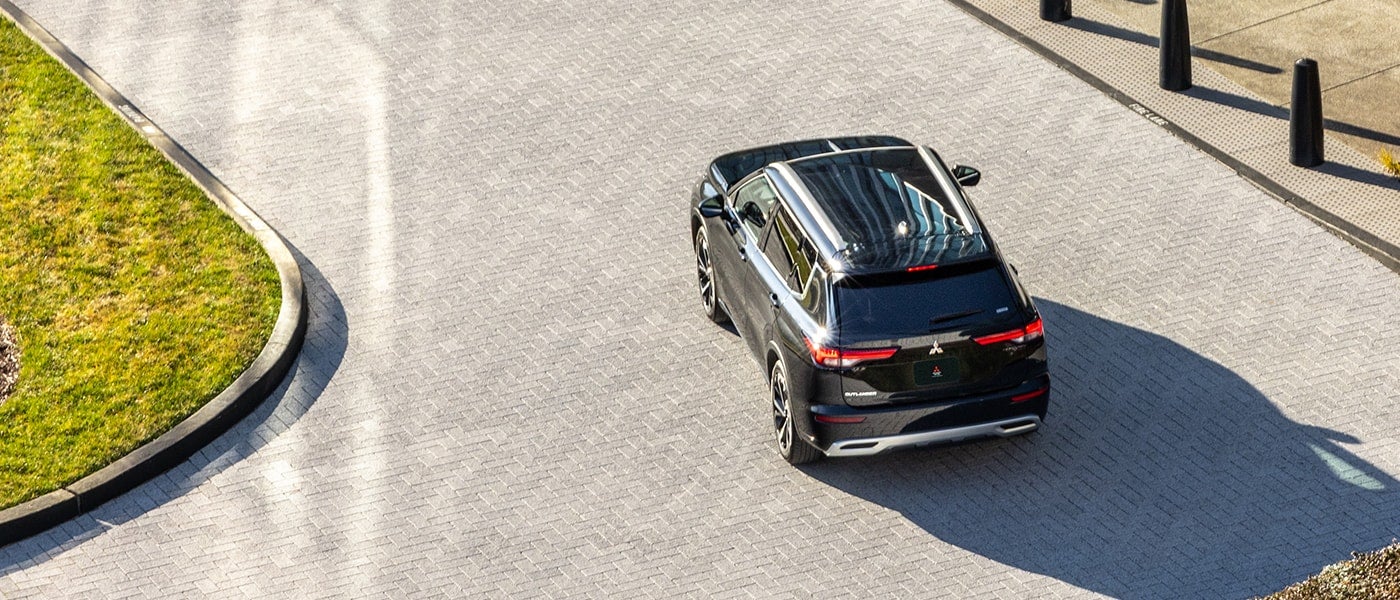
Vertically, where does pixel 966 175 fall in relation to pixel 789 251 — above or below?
below

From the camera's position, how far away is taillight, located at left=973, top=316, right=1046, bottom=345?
10.5 metres

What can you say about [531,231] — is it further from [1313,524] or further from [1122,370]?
[1313,524]

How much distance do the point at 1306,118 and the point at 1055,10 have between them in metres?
3.14

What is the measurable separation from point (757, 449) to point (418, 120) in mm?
5563

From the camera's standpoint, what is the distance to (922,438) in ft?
34.8

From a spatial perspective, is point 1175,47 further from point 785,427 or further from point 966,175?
point 785,427

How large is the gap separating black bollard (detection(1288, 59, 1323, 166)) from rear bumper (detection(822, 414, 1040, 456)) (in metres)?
4.73

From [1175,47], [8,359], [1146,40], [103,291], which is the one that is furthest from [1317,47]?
[8,359]

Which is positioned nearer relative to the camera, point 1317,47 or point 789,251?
point 789,251

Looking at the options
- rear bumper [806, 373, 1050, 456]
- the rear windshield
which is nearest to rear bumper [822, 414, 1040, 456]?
rear bumper [806, 373, 1050, 456]

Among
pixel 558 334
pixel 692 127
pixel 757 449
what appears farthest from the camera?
pixel 692 127

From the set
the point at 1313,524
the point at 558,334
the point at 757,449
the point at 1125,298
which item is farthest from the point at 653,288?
the point at 1313,524

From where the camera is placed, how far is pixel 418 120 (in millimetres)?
15508

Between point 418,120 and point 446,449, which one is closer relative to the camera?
point 446,449
